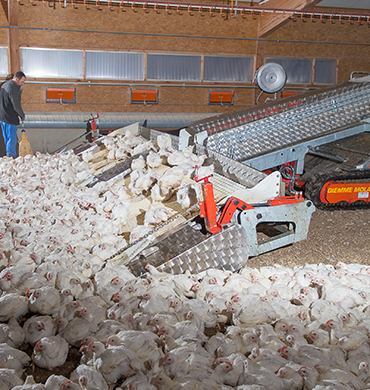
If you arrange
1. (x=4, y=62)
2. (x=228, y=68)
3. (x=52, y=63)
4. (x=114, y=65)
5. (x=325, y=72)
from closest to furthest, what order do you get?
(x=4, y=62) < (x=52, y=63) < (x=114, y=65) < (x=228, y=68) < (x=325, y=72)

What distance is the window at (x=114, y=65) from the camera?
8.62 m

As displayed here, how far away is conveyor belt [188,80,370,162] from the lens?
481 centimetres

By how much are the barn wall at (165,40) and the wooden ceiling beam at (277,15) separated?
281 millimetres

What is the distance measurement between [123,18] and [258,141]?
547cm

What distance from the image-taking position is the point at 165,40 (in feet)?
29.0

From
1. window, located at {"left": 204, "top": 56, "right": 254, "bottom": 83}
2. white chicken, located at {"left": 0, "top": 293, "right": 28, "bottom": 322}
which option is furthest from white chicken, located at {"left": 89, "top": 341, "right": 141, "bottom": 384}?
window, located at {"left": 204, "top": 56, "right": 254, "bottom": 83}

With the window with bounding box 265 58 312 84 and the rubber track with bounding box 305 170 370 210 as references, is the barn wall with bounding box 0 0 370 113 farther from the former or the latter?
the rubber track with bounding box 305 170 370 210

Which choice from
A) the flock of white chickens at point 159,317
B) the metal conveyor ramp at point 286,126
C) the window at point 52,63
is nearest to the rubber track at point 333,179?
the metal conveyor ramp at point 286,126

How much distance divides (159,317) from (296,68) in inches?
349

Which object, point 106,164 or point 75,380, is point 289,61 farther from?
point 75,380

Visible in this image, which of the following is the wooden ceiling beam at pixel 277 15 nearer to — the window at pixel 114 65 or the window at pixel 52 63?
the window at pixel 114 65

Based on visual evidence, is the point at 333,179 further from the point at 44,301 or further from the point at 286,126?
the point at 44,301

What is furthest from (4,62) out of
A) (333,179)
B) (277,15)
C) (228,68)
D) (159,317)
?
(159,317)

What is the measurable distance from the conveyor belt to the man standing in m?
3.89
